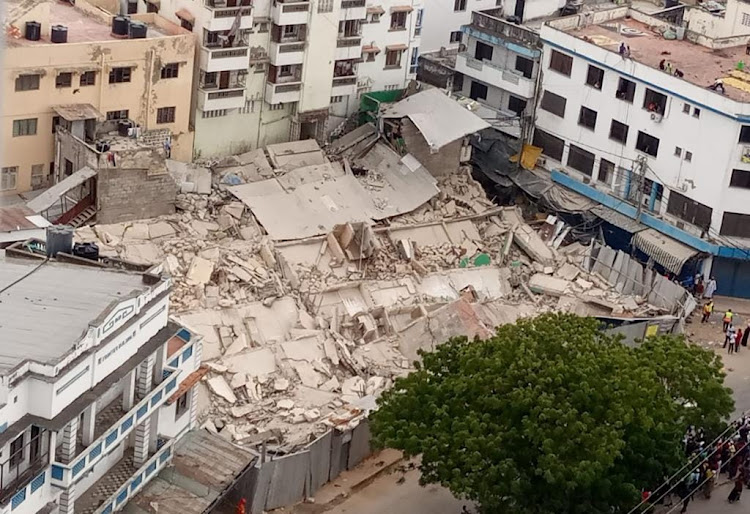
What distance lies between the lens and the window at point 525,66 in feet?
242

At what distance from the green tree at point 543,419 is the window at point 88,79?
19149mm

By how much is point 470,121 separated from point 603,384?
23.2 m

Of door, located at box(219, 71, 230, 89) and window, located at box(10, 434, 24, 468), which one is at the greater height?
door, located at box(219, 71, 230, 89)

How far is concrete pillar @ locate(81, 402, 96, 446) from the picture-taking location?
42438 millimetres

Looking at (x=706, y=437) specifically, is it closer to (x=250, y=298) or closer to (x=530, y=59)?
(x=250, y=298)

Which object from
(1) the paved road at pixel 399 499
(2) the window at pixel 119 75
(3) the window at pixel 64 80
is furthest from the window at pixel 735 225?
(3) the window at pixel 64 80

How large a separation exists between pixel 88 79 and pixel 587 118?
20.8 m

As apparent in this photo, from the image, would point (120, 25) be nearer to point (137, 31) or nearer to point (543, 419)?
point (137, 31)

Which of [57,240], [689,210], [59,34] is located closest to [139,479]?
[57,240]

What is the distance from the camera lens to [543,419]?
155ft

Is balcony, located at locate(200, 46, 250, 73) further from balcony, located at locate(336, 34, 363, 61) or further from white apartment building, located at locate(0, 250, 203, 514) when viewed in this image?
white apartment building, located at locate(0, 250, 203, 514)

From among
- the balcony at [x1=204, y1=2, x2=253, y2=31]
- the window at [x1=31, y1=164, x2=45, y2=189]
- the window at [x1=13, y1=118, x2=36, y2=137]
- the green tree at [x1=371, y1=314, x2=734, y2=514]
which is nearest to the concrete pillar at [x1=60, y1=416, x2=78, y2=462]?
the green tree at [x1=371, y1=314, x2=734, y2=514]

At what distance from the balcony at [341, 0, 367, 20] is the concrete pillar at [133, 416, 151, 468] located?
2695 centimetres

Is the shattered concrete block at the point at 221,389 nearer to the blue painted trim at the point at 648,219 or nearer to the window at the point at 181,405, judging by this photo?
the window at the point at 181,405
